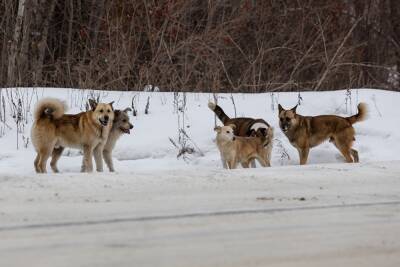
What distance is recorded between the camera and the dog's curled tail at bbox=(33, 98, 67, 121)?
9742 millimetres

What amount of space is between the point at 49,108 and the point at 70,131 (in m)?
0.42

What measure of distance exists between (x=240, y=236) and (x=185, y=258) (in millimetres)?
575

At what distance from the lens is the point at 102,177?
20.2 ft

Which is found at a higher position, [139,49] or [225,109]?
[139,49]

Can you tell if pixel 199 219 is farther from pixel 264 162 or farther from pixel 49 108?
pixel 264 162

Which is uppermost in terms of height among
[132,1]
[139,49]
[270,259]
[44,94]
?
[132,1]

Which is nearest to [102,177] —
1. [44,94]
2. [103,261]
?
[103,261]

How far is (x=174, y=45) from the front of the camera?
15.8 meters

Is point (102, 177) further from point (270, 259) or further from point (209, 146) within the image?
point (209, 146)

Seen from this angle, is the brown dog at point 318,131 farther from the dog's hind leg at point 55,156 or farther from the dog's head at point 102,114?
the dog's hind leg at point 55,156

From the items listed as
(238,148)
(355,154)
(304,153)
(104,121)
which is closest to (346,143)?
(355,154)

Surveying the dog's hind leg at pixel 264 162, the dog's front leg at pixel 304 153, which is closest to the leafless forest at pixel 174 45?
the dog's front leg at pixel 304 153

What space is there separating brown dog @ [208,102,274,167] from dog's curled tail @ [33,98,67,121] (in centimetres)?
293

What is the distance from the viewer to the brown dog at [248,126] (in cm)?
1146
